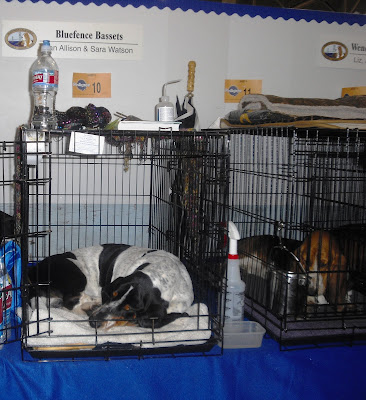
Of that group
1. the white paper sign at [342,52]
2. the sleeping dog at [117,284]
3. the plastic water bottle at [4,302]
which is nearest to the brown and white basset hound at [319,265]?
the sleeping dog at [117,284]

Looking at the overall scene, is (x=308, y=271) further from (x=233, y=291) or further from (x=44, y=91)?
(x=44, y=91)

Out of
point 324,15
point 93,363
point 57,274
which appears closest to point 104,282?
point 57,274

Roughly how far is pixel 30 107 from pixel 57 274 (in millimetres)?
1521

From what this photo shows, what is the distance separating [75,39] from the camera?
3.31 m

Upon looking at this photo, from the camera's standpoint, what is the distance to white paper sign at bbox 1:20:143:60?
323cm

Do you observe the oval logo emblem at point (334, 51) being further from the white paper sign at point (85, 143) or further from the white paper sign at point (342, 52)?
the white paper sign at point (85, 143)

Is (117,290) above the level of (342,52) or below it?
below

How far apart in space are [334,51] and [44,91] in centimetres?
256

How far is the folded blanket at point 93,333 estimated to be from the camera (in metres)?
1.83

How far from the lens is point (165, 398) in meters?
1.85

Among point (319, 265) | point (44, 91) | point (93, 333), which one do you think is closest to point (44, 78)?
point (44, 91)

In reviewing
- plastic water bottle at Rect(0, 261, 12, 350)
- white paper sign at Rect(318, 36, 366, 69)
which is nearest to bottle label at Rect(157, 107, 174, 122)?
plastic water bottle at Rect(0, 261, 12, 350)

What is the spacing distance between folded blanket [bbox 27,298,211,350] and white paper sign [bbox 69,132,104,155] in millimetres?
675

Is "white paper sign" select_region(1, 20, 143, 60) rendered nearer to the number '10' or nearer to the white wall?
the white wall
